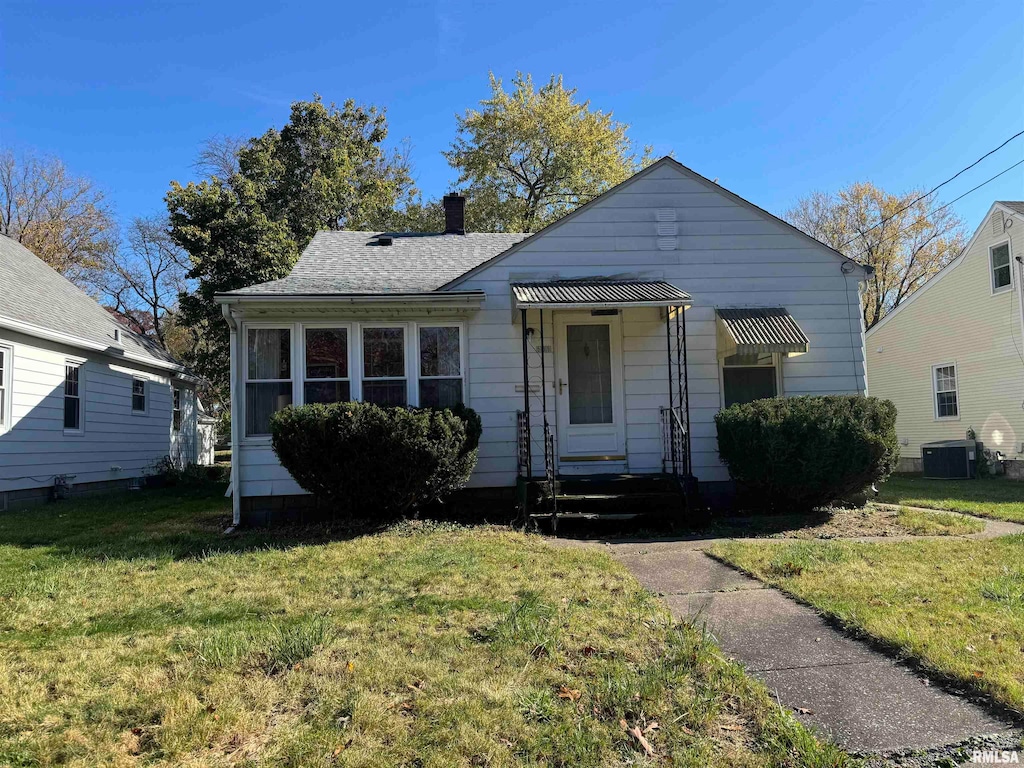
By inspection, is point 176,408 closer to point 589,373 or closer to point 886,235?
point 589,373

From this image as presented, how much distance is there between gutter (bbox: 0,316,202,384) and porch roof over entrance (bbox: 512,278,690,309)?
8.09 metres

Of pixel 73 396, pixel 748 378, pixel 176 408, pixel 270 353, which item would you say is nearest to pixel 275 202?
pixel 176 408

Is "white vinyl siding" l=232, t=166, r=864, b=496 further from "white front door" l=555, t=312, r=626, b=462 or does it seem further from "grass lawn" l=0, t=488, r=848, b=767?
"grass lawn" l=0, t=488, r=848, b=767

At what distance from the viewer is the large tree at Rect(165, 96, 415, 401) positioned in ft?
57.1

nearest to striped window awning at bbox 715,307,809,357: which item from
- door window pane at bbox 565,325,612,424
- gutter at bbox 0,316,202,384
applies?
door window pane at bbox 565,325,612,424

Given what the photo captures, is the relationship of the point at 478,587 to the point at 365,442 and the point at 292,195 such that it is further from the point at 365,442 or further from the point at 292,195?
the point at 292,195

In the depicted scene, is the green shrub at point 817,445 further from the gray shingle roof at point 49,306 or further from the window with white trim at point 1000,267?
the gray shingle roof at point 49,306

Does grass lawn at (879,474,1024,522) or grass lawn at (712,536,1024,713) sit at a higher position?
grass lawn at (712,536,1024,713)

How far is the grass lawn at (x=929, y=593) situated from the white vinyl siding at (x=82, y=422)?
11.1m

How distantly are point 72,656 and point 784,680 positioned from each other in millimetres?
3932

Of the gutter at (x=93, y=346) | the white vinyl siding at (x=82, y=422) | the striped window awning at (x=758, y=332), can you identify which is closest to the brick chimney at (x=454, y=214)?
the striped window awning at (x=758, y=332)

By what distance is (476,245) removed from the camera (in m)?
11.8

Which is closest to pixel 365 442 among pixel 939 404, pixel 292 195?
pixel 292 195

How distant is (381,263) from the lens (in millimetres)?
10531
